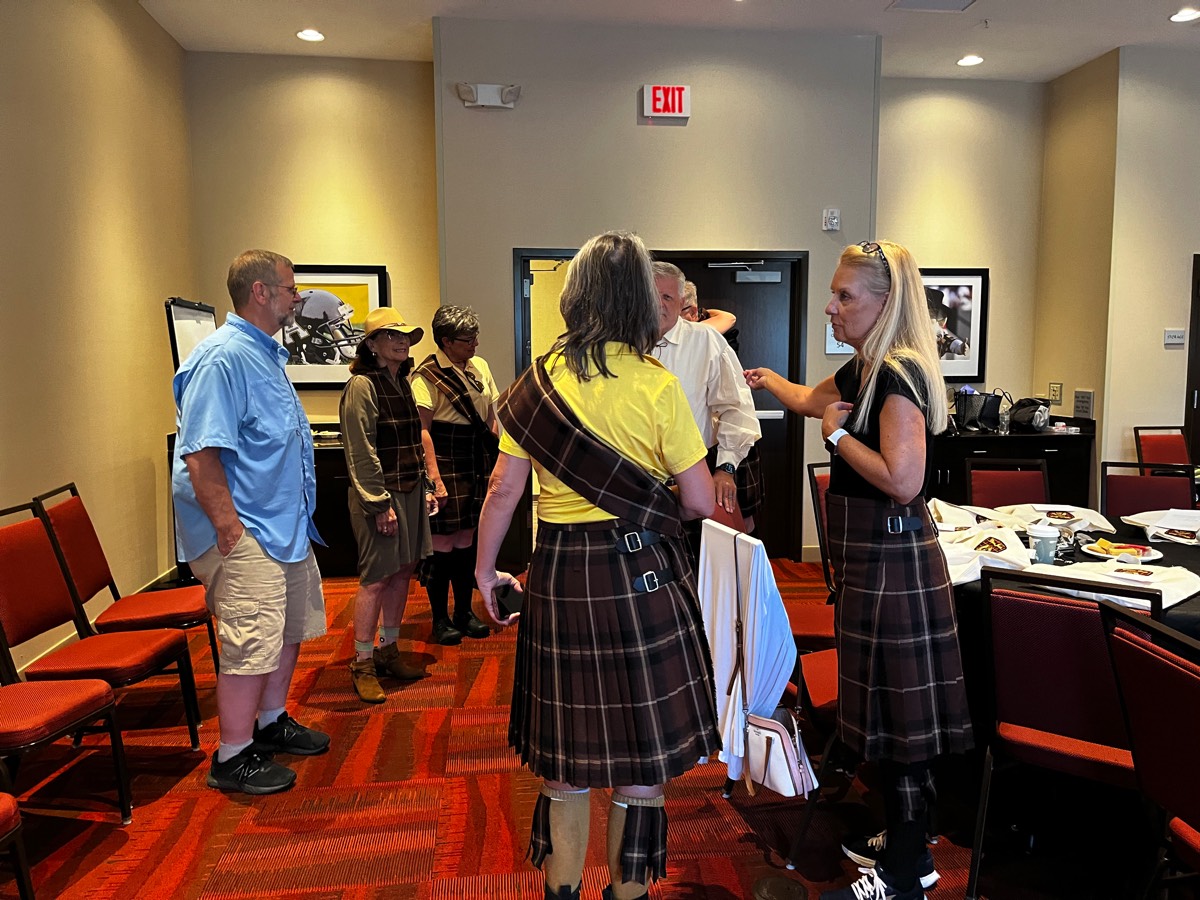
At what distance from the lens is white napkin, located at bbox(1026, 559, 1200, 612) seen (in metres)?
2.24

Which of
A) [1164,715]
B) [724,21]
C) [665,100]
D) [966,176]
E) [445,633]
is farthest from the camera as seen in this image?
[966,176]

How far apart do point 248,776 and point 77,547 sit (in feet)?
3.83

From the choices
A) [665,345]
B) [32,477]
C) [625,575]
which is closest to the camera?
[625,575]

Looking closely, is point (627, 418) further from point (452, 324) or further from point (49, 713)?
point (452, 324)

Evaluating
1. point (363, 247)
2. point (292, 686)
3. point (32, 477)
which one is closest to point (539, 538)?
point (292, 686)

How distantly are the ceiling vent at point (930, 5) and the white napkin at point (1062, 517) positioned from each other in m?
3.35

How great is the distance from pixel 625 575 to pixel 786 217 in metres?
4.44

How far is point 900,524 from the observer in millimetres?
1954

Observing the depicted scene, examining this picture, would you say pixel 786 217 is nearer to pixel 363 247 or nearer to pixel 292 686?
pixel 363 247

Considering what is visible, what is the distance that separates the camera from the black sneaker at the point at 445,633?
4.16 meters

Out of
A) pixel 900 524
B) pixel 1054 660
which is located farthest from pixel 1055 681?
pixel 900 524

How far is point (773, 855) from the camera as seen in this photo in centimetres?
235

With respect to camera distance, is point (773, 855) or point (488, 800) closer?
point (773, 855)

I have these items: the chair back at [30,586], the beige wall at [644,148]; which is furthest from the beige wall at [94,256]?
the beige wall at [644,148]
